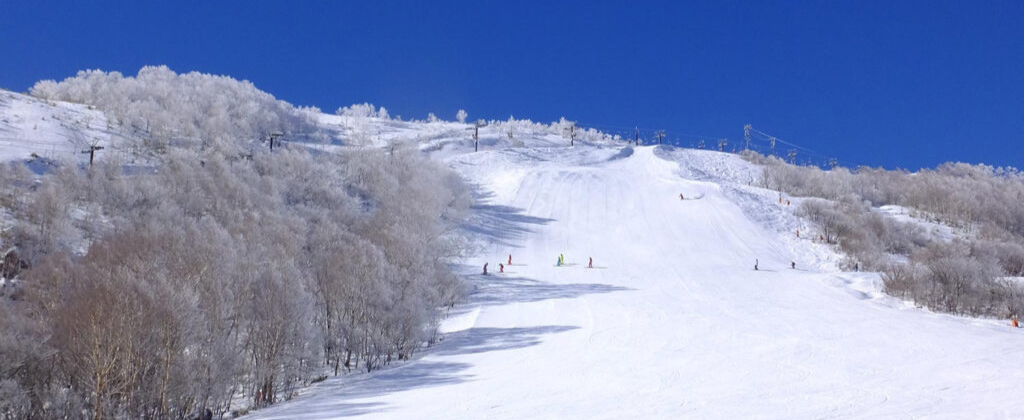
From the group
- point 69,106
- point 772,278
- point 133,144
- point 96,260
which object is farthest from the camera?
point 69,106

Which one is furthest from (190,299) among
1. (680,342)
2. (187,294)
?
(680,342)

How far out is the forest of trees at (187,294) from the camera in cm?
1426

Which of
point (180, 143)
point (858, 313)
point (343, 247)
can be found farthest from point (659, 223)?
point (180, 143)

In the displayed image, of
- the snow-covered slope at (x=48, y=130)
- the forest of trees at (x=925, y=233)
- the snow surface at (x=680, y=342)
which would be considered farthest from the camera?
the snow-covered slope at (x=48, y=130)

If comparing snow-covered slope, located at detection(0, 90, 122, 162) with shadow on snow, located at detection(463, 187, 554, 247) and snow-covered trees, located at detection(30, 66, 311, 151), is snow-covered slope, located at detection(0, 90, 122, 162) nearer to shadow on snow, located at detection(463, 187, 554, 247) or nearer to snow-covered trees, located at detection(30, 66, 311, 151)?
snow-covered trees, located at detection(30, 66, 311, 151)

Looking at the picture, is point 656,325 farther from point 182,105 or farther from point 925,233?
point 182,105

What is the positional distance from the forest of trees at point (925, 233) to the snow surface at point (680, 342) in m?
1.73

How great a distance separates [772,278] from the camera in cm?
3731

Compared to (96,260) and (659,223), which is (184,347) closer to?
(96,260)

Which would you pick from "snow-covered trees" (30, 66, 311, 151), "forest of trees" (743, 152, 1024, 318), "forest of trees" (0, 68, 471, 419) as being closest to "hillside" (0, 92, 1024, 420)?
"forest of trees" (0, 68, 471, 419)

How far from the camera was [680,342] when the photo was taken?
20469 mm

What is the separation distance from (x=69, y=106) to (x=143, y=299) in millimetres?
54705

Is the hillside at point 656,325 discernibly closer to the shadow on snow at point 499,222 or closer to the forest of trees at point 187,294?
the shadow on snow at point 499,222

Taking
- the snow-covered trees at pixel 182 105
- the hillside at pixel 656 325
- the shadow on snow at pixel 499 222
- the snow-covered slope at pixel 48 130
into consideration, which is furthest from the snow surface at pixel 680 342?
the snow-covered trees at pixel 182 105
